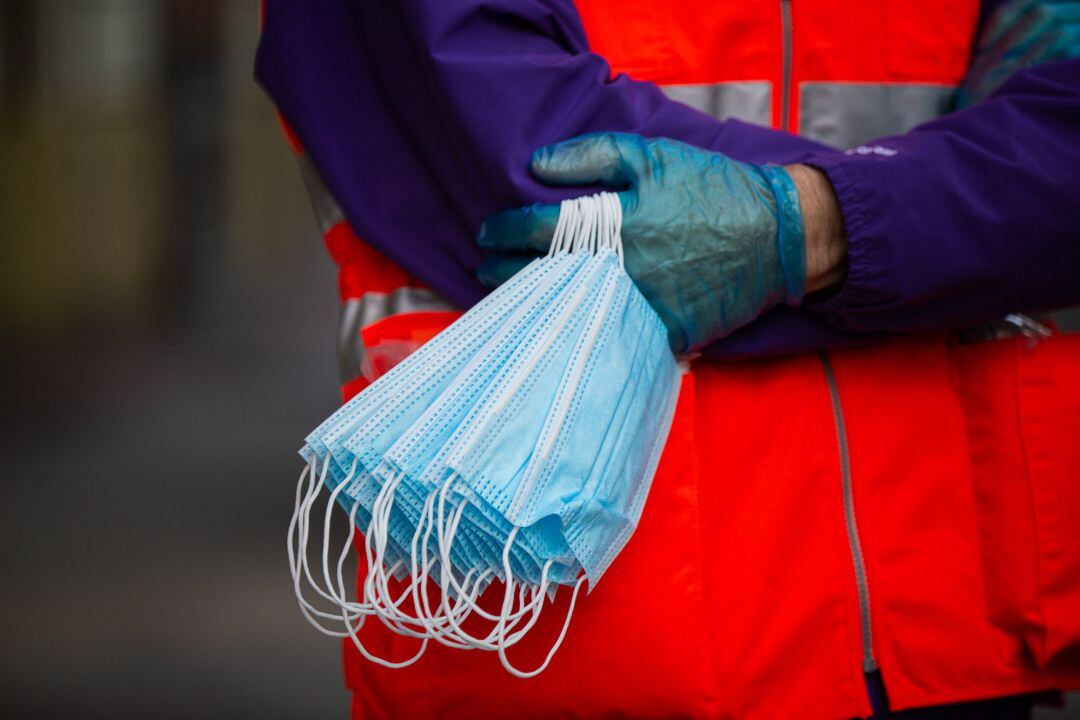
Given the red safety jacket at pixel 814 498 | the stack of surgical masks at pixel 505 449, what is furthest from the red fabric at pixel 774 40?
the stack of surgical masks at pixel 505 449

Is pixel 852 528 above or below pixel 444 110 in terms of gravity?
below

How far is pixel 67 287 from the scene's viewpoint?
3.30 m

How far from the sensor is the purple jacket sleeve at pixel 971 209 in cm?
83

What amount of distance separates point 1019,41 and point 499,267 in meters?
0.53

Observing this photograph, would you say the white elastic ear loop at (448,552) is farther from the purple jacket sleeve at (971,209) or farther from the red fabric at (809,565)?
the purple jacket sleeve at (971,209)

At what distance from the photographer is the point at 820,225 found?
85 centimetres

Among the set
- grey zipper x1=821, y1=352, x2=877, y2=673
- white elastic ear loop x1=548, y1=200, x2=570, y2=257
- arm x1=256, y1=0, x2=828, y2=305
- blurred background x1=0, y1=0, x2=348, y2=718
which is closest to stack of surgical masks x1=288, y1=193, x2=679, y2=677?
white elastic ear loop x1=548, y1=200, x2=570, y2=257

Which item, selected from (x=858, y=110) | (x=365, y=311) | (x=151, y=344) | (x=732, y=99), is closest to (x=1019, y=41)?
(x=858, y=110)

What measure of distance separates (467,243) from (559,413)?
11.0 inches

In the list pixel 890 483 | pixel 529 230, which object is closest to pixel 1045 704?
pixel 890 483

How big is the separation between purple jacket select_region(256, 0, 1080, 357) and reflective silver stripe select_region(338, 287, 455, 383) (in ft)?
0.09

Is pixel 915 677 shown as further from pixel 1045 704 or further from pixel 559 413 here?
pixel 559 413

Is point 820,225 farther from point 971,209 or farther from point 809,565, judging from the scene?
point 809,565

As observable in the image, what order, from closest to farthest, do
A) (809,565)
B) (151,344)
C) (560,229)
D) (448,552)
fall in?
(448,552)
(560,229)
(809,565)
(151,344)
